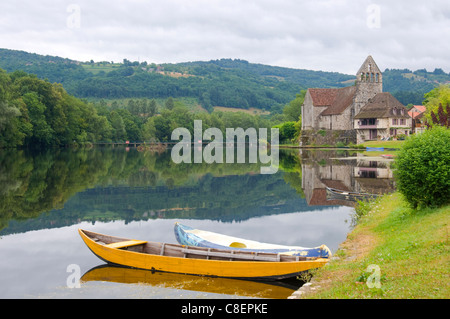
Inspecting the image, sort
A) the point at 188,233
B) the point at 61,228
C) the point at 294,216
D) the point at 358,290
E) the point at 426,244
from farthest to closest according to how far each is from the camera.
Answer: the point at 294,216
the point at 61,228
the point at 188,233
the point at 426,244
the point at 358,290

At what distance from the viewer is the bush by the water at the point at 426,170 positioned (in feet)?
48.0

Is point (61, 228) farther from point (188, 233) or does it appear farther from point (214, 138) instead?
point (214, 138)

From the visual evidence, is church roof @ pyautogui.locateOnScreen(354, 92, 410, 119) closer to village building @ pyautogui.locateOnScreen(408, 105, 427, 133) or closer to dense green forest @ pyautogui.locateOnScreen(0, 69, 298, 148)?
village building @ pyautogui.locateOnScreen(408, 105, 427, 133)

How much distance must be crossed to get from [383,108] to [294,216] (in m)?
61.5

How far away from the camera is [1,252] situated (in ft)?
52.5

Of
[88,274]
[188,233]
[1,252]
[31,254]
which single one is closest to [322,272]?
[188,233]

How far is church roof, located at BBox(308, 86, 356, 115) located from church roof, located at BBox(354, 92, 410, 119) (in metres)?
4.05

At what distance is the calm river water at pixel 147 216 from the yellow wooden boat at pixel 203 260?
0.85 ft

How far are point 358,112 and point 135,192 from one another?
201ft

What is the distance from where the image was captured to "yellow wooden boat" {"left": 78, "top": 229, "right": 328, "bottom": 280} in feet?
40.3

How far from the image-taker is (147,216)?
22.8 metres

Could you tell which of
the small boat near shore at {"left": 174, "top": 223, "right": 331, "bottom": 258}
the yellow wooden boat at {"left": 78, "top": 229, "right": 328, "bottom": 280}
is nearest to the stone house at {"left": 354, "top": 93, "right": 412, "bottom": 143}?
the small boat near shore at {"left": 174, "top": 223, "right": 331, "bottom": 258}

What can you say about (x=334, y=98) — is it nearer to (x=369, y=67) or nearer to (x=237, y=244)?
(x=369, y=67)

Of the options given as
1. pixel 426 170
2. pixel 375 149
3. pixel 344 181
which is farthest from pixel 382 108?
pixel 426 170
